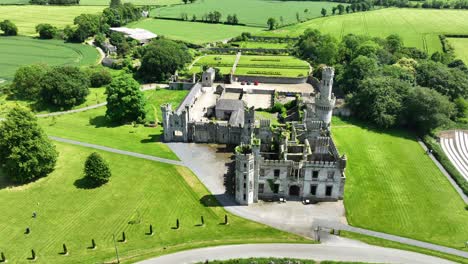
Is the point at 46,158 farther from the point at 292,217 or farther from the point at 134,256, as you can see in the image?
the point at 292,217

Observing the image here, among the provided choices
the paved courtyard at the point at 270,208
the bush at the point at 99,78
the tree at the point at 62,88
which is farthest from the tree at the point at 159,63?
the paved courtyard at the point at 270,208

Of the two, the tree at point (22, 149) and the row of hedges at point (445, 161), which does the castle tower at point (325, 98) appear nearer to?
the row of hedges at point (445, 161)

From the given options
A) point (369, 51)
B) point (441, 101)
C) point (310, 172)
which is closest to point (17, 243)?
point (310, 172)

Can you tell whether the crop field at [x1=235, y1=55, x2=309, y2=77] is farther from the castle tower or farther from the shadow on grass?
the shadow on grass

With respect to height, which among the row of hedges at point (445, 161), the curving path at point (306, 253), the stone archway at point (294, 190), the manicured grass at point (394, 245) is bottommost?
the curving path at point (306, 253)

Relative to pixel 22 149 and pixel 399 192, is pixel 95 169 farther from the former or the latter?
pixel 399 192
